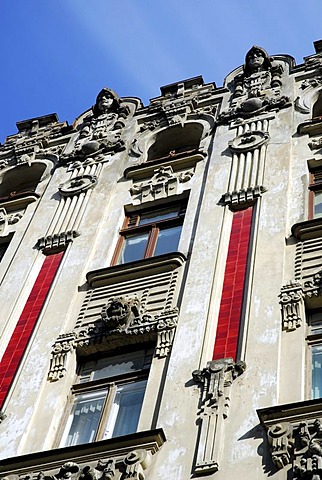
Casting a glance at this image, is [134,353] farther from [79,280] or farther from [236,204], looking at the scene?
[236,204]

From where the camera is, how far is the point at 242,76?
23344mm

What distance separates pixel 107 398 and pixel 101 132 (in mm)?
10239

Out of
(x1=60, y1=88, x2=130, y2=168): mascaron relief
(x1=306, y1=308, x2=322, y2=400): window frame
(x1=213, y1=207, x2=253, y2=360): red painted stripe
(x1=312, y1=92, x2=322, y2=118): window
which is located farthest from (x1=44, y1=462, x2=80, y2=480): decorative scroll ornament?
(x1=312, y1=92, x2=322, y2=118): window

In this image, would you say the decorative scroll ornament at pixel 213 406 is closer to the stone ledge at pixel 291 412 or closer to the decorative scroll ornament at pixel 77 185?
the stone ledge at pixel 291 412

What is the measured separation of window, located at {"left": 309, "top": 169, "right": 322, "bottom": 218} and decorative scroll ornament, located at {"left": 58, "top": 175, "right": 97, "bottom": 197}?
499cm

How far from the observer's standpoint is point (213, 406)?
501 inches

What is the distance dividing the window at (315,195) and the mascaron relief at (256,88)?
303cm

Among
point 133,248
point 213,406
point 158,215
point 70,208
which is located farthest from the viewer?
point 70,208

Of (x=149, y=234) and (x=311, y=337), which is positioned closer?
(x=311, y=337)

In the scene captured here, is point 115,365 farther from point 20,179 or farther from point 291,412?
point 20,179

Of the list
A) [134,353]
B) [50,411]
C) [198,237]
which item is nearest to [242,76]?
[198,237]

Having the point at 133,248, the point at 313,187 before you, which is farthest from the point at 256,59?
the point at 133,248

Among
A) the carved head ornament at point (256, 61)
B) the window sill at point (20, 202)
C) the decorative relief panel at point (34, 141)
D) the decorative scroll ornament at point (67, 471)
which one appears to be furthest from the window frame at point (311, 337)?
the decorative relief panel at point (34, 141)

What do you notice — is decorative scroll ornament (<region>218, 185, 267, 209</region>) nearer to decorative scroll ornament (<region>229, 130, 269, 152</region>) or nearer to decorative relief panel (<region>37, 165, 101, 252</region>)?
decorative scroll ornament (<region>229, 130, 269, 152</region>)
